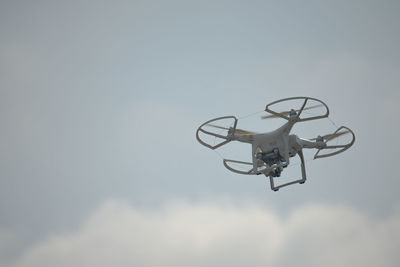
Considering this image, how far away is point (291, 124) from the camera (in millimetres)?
62781

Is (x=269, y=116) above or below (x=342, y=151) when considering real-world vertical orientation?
above

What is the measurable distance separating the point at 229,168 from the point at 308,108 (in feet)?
38.3

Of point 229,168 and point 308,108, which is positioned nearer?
point 308,108

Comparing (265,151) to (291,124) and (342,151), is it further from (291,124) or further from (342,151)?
(342,151)

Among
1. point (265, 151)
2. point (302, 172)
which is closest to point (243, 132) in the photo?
point (265, 151)

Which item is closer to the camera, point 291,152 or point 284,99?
point 284,99

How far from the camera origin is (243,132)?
6556cm

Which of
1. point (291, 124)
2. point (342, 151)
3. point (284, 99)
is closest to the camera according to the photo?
point (284, 99)

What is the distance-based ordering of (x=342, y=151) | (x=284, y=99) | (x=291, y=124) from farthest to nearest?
1. (x=342, y=151)
2. (x=291, y=124)
3. (x=284, y=99)

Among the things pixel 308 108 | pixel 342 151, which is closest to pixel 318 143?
pixel 342 151

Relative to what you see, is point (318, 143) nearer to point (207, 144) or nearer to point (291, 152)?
point (291, 152)

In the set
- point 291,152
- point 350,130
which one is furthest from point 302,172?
point 350,130

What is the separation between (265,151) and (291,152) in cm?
294

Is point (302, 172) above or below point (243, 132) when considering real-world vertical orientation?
below
